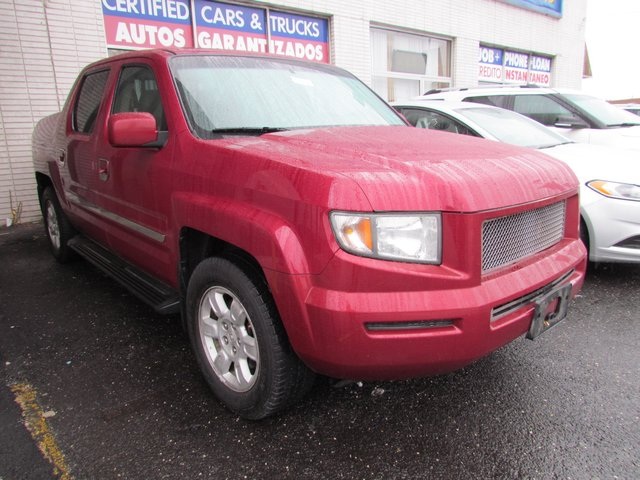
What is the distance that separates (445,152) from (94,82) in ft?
9.54

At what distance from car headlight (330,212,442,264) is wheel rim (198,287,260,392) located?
627mm

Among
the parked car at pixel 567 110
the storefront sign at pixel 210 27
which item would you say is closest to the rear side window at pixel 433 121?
the parked car at pixel 567 110

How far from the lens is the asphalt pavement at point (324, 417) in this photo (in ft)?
6.76

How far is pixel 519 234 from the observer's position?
2131mm

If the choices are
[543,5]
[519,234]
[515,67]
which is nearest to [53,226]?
[519,234]

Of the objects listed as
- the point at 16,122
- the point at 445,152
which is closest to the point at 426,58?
the point at 16,122

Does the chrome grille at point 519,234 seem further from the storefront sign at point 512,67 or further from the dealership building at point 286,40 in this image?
the storefront sign at point 512,67

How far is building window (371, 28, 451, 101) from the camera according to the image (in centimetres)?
1062

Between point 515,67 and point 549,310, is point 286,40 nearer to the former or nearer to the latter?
point 549,310

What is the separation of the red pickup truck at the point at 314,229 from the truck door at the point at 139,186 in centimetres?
2

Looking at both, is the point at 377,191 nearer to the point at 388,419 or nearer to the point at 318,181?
the point at 318,181

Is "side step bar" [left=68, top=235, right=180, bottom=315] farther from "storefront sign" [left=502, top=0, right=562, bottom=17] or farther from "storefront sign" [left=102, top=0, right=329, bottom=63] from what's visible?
"storefront sign" [left=502, top=0, right=562, bottom=17]

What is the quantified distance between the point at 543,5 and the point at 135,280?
15.5 m

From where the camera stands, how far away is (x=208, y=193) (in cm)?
231
